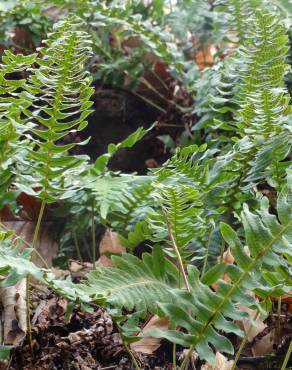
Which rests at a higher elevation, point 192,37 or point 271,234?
point 192,37

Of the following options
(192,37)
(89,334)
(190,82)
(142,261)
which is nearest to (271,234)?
(142,261)

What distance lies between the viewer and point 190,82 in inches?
92.6

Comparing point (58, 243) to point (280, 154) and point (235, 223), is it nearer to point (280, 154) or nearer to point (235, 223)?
point (235, 223)

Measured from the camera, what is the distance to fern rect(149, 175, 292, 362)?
112cm

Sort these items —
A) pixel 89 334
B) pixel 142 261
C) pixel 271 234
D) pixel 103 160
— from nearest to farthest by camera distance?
1. pixel 271 234
2. pixel 142 261
3. pixel 89 334
4. pixel 103 160

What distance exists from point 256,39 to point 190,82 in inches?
30.4

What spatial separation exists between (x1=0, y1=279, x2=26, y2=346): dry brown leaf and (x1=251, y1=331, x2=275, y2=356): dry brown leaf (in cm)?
60

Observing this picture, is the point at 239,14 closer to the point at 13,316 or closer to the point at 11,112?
the point at 11,112

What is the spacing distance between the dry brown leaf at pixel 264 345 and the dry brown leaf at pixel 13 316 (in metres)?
0.60

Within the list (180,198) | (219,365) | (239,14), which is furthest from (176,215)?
(239,14)

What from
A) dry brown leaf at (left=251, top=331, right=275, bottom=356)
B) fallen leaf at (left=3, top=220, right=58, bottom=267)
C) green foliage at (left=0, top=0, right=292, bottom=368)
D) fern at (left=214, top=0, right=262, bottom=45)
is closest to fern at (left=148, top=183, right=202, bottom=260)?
green foliage at (left=0, top=0, right=292, bottom=368)

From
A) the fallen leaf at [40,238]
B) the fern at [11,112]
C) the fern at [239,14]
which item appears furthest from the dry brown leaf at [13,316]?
the fern at [239,14]

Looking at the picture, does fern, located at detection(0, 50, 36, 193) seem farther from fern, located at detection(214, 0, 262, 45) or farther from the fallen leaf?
fern, located at detection(214, 0, 262, 45)

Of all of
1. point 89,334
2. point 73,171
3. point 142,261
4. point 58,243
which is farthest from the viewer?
point 58,243
